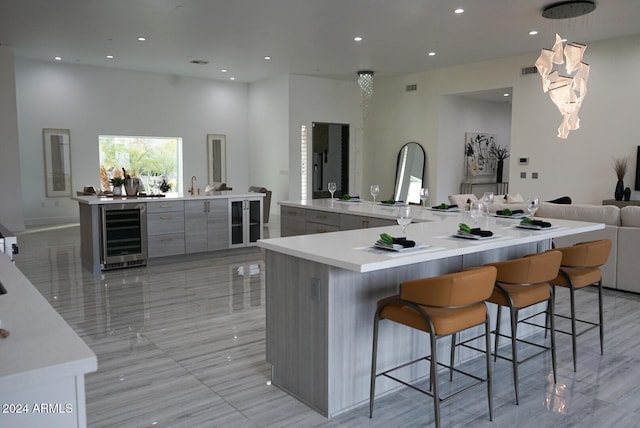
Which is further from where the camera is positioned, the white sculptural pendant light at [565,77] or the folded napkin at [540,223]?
the white sculptural pendant light at [565,77]

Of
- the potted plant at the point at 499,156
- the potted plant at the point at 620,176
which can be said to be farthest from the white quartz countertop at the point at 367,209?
the potted plant at the point at 499,156

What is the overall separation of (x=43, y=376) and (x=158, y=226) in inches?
229

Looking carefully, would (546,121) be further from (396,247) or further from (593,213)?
(396,247)

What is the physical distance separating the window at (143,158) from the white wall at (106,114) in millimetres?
277

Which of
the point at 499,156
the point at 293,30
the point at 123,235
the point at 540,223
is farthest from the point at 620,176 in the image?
the point at 123,235

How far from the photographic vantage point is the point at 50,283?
Answer: 19.1 ft

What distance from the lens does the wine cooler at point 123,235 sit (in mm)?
6367

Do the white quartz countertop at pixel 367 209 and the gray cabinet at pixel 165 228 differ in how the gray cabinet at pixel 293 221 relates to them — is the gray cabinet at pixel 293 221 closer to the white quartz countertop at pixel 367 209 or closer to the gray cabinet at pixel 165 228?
the white quartz countertop at pixel 367 209

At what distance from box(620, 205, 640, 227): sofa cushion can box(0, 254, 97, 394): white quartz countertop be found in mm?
5757

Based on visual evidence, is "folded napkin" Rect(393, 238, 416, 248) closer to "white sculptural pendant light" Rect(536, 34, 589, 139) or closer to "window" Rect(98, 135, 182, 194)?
"white sculptural pendant light" Rect(536, 34, 589, 139)

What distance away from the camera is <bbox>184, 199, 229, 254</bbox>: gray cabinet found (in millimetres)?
7043

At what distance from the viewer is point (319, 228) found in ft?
19.4

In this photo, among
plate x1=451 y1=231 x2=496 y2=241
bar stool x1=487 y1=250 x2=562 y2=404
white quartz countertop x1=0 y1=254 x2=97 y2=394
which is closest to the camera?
white quartz countertop x1=0 y1=254 x2=97 y2=394

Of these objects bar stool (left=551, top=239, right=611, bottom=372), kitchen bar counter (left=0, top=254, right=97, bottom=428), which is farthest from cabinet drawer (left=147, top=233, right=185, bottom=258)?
kitchen bar counter (left=0, top=254, right=97, bottom=428)
